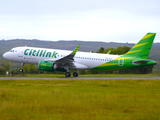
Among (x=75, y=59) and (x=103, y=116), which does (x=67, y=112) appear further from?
(x=75, y=59)

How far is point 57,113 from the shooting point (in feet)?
35.5

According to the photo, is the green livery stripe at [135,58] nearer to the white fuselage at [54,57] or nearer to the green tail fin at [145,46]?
the green tail fin at [145,46]

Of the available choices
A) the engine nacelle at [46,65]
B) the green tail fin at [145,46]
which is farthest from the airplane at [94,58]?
the engine nacelle at [46,65]

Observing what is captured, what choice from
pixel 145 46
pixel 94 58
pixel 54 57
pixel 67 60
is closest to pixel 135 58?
pixel 145 46

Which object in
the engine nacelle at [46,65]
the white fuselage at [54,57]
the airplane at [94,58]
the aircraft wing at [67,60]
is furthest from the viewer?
the white fuselage at [54,57]

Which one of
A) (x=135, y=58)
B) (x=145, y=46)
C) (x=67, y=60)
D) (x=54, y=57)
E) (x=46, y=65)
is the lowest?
(x=46, y=65)

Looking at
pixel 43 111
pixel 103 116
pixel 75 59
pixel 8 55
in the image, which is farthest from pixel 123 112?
pixel 8 55

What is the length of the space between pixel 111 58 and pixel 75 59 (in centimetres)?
567

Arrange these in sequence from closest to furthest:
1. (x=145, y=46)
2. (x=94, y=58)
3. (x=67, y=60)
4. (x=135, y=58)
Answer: (x=67, y=60), (x=145, y=46), (x=135, y=58), (x=94, y=58)

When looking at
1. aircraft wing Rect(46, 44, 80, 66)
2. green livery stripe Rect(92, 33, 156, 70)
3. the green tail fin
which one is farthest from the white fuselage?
the green tail fin

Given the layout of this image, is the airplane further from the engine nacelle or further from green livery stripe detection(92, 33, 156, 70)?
the engine nacelle

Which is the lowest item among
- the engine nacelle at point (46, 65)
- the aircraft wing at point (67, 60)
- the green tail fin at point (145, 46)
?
the engine nacelle at point (46, 65)

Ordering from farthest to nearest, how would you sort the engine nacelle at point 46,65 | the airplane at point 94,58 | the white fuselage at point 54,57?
the white fuselage at point 54,57
the airplane at point 94,58
the engine nacelle at point 46,65

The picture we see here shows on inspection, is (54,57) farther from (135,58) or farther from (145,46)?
(145,46)
